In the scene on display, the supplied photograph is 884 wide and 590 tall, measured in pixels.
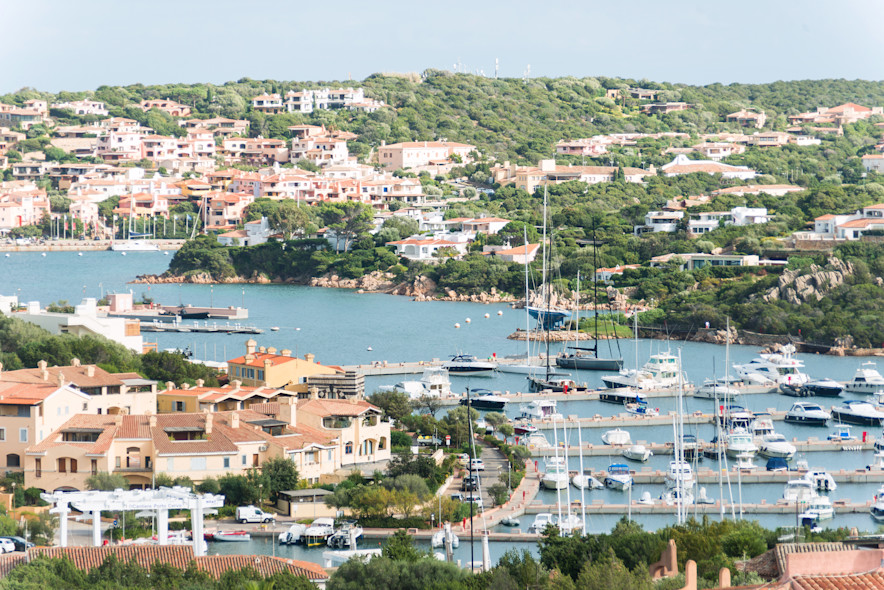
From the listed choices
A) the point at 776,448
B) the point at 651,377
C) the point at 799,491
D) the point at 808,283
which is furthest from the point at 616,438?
the point at 808,283

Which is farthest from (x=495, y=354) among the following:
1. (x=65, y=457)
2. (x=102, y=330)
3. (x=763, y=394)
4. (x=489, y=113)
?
(x=489, y=113)

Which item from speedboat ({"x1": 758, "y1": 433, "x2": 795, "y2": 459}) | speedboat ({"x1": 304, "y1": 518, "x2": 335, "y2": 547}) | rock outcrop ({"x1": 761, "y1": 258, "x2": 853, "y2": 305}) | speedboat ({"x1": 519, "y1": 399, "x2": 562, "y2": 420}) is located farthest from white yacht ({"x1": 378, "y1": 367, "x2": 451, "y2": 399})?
rock outcrop ({"x1": 761, "y1": 258, "x2": 853, "y2": 305})

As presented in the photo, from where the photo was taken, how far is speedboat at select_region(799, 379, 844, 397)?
33.7m

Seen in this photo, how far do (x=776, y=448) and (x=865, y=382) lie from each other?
8525mm

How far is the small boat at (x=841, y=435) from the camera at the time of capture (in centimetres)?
2797

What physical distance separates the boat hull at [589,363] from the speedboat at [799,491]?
14478mm

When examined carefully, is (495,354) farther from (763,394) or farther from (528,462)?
(528,462)

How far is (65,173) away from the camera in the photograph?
8906cm

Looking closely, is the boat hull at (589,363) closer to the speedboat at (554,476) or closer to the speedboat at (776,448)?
the speedboat at (776,448)

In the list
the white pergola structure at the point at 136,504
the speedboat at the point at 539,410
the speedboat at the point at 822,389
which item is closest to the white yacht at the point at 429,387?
the speedboat at the point at 539,410

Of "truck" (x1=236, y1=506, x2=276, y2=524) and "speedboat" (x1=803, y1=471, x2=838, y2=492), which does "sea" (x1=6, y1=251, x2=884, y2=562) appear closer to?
"speedboat" (x1=803, y1=471, x2=838, y2=492)

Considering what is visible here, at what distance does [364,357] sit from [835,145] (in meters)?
59.8

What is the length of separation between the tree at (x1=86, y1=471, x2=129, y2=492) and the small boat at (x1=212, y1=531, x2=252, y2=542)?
1.84 metres

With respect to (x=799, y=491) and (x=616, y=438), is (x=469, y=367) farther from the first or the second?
(x=799, y=491)
